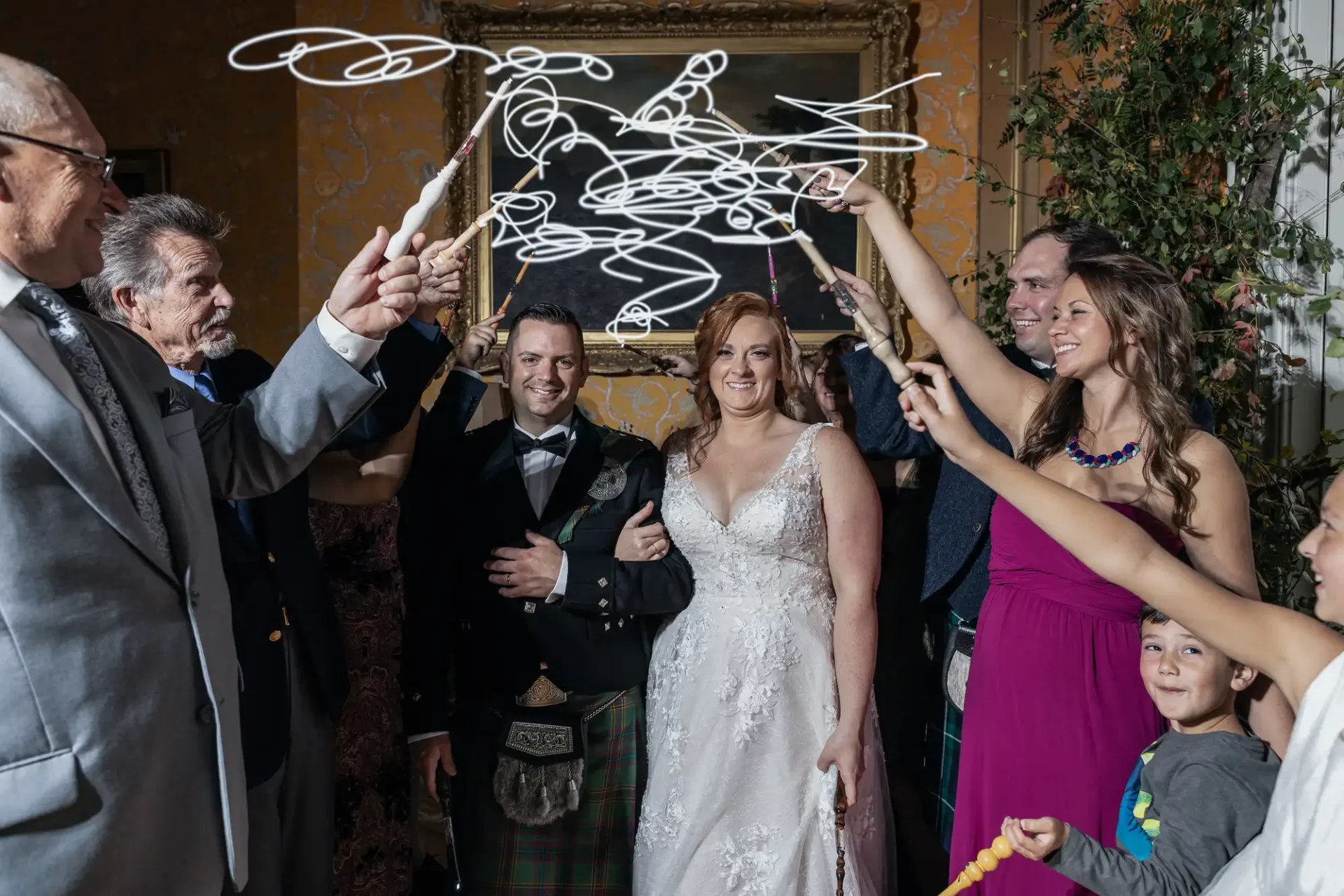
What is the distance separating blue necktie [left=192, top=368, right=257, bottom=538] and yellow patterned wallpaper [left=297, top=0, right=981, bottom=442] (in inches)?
92.4

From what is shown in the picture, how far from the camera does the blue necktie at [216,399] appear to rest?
1934 mm

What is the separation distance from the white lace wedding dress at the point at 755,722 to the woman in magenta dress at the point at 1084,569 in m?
0.33

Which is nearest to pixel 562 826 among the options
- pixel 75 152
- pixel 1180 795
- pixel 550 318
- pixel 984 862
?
pixel 550 318

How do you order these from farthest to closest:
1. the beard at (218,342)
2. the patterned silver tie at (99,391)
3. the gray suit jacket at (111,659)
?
the beard at (218,342)
the patterned silver tie at (99,391)
the gray suit jacket at (111,659)

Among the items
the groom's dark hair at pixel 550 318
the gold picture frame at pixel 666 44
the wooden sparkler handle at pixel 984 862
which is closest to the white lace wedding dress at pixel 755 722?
the groom's dark hair at pixel 550 318

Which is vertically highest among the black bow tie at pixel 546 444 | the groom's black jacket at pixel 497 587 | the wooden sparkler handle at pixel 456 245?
the wooden sparkler handle at pixel 456 245

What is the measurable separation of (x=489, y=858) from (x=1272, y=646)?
162cm

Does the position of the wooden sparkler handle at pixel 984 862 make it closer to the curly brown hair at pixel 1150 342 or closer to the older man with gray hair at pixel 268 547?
the curly brown hair at pixel 1150 342

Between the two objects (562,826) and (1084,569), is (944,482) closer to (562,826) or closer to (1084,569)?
(1084,569)

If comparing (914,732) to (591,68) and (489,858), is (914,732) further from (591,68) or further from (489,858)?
(591,68)

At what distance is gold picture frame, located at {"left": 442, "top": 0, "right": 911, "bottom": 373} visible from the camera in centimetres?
414

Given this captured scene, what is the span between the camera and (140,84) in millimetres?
5160

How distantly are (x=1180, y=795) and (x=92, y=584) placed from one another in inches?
55.3

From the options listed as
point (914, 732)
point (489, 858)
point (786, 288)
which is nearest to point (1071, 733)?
point (914, 732)
